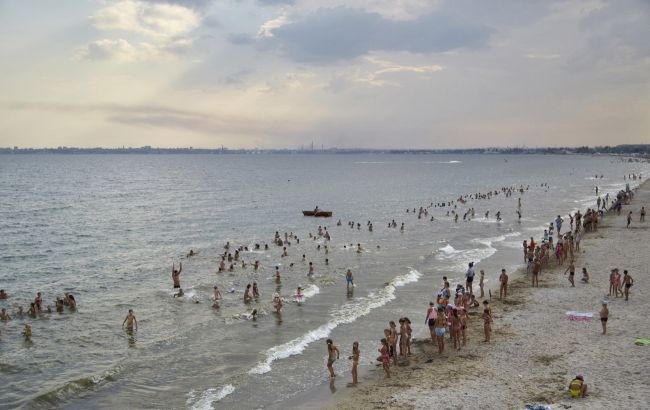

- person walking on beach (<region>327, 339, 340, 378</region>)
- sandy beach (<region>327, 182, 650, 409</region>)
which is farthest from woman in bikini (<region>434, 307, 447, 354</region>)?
person walking on beach (<region>327, 339, 340, 378</region>)

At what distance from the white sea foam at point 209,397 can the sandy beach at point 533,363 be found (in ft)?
11.5

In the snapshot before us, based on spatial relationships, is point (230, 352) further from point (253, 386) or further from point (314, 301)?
point (314, 301)

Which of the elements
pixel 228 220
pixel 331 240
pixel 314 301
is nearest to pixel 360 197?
pixel 228 220

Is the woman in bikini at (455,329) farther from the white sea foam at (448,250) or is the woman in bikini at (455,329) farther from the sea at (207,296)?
the white sea foam at (448,250)

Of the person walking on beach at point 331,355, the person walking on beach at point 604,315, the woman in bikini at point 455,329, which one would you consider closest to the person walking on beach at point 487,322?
the woman in bikini at point 455,329

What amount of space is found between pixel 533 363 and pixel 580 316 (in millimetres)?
5306

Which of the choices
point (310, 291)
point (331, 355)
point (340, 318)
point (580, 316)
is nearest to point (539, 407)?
point (331, 355)

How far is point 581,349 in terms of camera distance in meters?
15.8

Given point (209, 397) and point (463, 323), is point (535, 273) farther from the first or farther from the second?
point (209, 397)

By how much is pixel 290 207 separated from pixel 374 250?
32.4 meters

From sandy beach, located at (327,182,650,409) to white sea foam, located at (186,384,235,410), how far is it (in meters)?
3.50

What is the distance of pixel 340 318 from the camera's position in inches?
845

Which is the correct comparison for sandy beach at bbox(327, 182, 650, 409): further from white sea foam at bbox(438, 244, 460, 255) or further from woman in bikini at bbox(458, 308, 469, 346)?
white sea foam at bbox(438, 244, 460, 255)

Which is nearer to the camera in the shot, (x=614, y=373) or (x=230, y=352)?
(x=614, y=373)
